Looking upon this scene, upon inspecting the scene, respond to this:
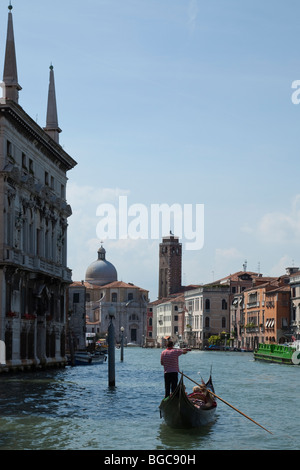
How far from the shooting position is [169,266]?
15938 cm

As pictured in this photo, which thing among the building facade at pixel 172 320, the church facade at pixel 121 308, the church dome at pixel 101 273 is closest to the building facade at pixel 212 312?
the building facade at pixel 172 320

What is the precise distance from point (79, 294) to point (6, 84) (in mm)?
38119

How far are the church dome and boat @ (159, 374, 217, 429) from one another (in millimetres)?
133755

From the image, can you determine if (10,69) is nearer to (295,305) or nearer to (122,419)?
(122,419)

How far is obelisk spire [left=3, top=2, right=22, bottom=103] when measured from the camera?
3391 cm

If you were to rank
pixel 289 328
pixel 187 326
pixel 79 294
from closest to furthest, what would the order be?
1. pixel 79 294
2. pixel 289 328
3. pixel 187 326

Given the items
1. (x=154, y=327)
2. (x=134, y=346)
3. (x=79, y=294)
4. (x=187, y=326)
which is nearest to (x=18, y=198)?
(x=79, y=294)

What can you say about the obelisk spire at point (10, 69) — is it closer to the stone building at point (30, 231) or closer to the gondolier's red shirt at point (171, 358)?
the stone building at point (30, 231)

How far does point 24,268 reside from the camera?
109 ft

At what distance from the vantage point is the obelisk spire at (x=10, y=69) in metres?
33.9

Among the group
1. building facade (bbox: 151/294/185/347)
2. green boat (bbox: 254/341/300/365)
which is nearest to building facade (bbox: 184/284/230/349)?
building facade (bbox: 151/294/185/347)

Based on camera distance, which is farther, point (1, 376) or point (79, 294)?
point (79, 294)

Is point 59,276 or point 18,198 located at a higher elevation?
point 18,198

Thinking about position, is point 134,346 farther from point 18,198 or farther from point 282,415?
point 282,415
